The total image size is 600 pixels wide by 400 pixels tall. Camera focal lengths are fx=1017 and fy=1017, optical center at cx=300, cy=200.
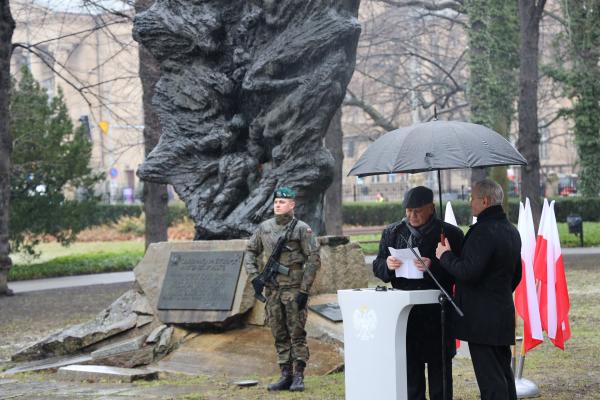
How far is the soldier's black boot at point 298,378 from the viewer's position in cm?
884

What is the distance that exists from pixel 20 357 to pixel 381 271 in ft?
18.6

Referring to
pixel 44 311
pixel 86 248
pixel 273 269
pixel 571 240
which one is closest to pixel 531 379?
pixel 273 269

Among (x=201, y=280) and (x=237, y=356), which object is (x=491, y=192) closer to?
(x=237, y=356)

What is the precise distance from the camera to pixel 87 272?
25969 mm

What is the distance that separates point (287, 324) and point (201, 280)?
186 centimetres

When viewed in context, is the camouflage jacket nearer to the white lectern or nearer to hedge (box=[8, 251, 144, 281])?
the white lectern

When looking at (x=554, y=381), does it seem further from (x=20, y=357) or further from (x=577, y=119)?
(x=577, y=119)

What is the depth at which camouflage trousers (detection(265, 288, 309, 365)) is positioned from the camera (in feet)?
29.6

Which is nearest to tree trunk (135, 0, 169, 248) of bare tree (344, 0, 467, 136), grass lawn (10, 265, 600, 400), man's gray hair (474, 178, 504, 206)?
bare tree (344, 0, 467, 136)

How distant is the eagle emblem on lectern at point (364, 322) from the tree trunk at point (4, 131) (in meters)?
13.6

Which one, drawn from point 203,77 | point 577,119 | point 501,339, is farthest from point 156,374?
point 577,119

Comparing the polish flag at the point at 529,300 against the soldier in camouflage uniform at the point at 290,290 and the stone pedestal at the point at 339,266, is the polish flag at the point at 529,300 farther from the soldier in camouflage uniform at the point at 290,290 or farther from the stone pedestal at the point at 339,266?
the stone pedestal at the point at 339,266

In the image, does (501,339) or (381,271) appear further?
(381,271)

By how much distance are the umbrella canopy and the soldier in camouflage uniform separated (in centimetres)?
185
